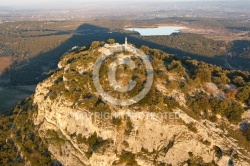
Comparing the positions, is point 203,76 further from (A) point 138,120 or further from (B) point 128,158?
(B) point 128,158

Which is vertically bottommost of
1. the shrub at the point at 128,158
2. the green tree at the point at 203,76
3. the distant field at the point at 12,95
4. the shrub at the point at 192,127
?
the distant field at the point at 12,95

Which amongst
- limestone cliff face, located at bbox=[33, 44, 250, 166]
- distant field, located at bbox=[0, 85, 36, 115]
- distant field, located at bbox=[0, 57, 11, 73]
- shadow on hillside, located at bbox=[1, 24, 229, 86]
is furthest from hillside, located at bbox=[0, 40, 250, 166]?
distant field, located at bbox=[0, 57, 11, 73]

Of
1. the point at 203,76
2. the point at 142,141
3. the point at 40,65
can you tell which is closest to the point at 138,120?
the point at 142,141

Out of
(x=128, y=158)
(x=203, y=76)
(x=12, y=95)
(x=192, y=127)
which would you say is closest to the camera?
(x=128, y=158)

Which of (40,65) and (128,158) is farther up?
(128,158)

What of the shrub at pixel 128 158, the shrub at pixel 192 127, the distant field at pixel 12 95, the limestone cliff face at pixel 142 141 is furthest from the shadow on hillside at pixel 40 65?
the shrub at pixel 192 127

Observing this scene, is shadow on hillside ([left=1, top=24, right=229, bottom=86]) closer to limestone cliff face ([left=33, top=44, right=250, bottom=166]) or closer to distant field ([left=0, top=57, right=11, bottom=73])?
distant field ([left=0, top=57, right=11, bottom=73])

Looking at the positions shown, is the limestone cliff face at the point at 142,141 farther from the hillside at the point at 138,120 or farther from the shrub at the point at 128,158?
the hillside at the point at 138,120
